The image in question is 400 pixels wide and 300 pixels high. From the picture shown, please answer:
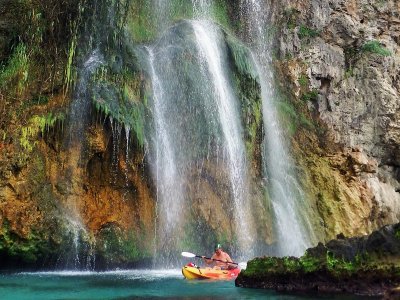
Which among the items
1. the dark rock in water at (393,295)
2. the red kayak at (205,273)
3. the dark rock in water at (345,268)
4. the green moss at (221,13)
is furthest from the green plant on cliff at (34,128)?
the dark rock in water at (393,295)

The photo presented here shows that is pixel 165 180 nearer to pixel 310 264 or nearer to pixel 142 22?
pixel 142 22

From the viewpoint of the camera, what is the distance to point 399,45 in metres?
25.8

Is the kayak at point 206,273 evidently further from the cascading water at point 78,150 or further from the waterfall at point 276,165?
the waterfall at point 276,165

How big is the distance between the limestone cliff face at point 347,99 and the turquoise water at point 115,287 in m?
9.59

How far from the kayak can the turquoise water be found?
244 mm

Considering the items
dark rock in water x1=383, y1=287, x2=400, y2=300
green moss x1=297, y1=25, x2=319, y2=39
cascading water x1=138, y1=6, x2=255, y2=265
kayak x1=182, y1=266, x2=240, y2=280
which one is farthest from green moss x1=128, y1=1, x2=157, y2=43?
dark rock in water x1=383, y1=287, x2=400, y2=300

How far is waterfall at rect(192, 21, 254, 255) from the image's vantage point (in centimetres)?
1872

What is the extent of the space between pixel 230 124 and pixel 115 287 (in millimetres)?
8855

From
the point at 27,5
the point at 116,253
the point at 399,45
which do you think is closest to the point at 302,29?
the point at 399,45

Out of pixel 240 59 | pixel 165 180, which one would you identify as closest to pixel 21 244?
pixel 165 180

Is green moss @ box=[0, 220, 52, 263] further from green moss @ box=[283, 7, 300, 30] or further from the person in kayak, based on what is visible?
green moss @ box=[283, 7, 300, 30]

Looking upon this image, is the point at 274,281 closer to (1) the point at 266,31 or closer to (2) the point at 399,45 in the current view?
(1) the point at 266,31

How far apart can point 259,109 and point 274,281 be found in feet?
33.0

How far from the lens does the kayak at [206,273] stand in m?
14.4
